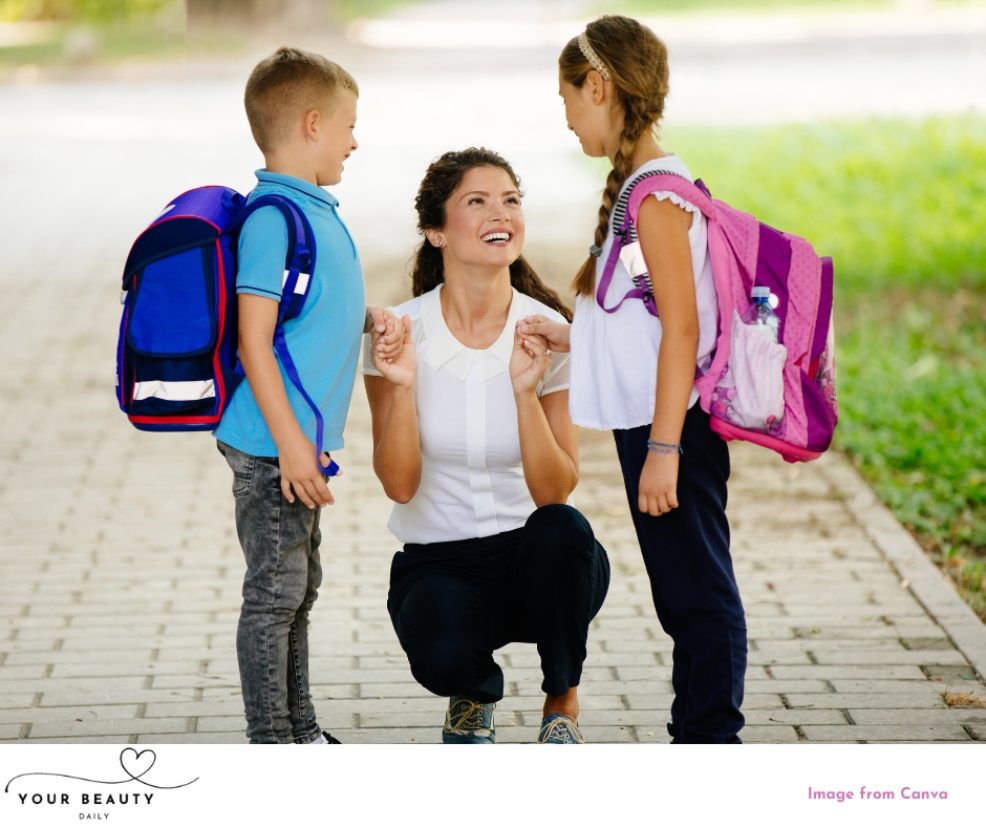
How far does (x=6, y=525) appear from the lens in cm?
607

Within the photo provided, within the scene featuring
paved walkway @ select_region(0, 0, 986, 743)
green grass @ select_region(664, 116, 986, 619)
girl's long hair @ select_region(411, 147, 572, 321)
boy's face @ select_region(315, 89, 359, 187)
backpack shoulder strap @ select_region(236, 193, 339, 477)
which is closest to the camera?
backpack shoulder strap @ select_region(236, 193, 339, 477)

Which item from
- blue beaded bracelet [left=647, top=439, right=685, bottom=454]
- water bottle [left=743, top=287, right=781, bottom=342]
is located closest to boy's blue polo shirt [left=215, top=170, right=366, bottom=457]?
blue beaded bracelet [left=647, top=439, right=685, bottom=454]

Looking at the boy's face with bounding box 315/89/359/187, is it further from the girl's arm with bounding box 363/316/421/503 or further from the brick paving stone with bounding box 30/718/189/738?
the brick paving stone with bounding box 30/718/189/738

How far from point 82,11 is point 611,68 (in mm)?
34106

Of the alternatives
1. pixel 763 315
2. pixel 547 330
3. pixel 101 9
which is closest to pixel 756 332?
pixel 763 315

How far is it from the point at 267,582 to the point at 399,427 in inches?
18.8

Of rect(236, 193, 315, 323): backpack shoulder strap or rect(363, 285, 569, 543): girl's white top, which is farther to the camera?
rect(363, 285, 569, 543): girl's white top

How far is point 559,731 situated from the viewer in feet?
12.3

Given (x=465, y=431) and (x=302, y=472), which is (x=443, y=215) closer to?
(x=465, y=431)

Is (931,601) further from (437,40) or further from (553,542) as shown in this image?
(437,40)

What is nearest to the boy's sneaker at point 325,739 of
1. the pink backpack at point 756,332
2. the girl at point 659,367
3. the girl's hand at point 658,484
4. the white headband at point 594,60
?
the girl at point 659,367

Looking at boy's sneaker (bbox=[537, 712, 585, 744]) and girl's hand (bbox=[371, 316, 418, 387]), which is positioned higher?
girl's hand (bbox=[371, 316, 418, 387])

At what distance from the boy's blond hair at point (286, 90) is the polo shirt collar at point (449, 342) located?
604 millimetres

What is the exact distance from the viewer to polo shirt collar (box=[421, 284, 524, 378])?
Answer: 3.80 m
